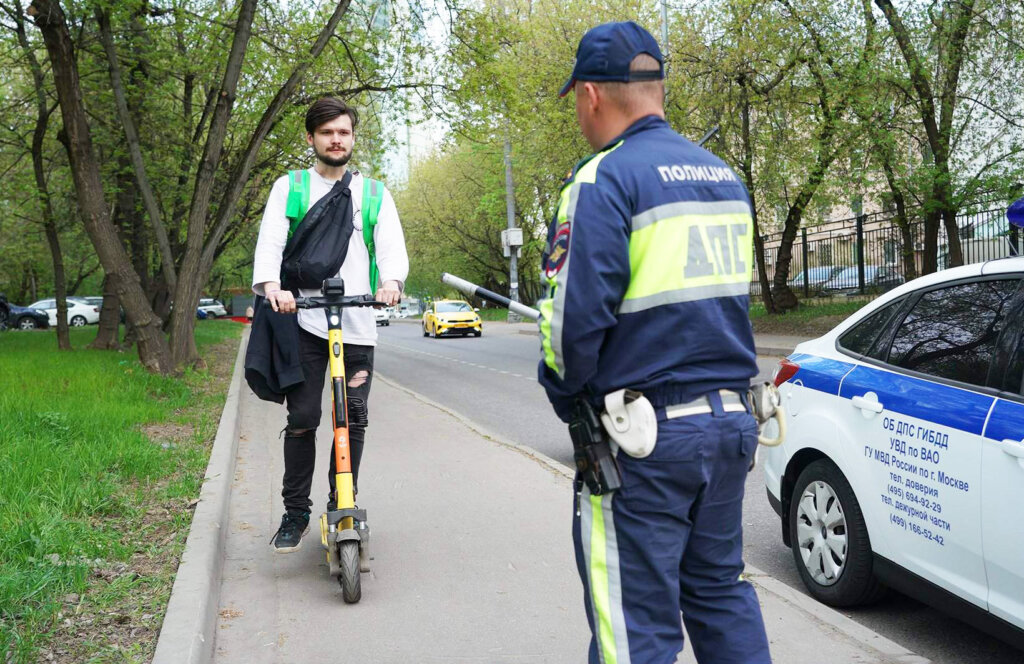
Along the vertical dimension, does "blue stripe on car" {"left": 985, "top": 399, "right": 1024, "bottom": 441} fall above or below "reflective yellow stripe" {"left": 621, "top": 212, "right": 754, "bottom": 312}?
below

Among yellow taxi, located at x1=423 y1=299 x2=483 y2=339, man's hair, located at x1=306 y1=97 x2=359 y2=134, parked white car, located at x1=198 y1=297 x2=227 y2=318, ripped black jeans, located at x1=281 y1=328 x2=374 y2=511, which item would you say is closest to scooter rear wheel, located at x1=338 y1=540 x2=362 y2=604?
ripped black jeans, located at x1=281 y1=328 x2=374 y2=511

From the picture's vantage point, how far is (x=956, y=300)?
3885 mm

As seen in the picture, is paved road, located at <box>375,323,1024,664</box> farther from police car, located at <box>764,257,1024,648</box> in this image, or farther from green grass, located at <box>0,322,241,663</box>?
green grass, located at <box>0,322,241,663</box>

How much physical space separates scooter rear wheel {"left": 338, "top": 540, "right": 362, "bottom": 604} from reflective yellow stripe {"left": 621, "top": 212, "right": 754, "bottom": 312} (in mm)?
2293

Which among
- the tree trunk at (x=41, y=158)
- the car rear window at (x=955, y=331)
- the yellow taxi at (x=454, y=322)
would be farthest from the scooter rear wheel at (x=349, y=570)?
the yellow taxi at (x=454, y=322)

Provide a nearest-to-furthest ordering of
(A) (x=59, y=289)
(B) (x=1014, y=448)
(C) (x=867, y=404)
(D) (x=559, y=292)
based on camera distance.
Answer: (D) (x=559, y=292)
(B) (x=1014, y=448)
(C) (x=867, y=404)
(A) (x=59, y=289)

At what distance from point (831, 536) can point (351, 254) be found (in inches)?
98.8

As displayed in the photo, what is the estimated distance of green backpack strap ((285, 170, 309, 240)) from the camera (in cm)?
442

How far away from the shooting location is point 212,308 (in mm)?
71000

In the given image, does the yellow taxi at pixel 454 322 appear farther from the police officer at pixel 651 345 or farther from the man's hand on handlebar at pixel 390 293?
the police officer at pixel 651 345

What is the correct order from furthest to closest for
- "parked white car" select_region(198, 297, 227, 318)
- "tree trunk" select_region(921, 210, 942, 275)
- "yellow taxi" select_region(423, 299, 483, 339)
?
"parked white car" select_region(198, 297, 227, 318) < "yellow taxi" select_region(423, 299, 483, 339) < "tree trunk" select_region(921, 210, 942, 275)

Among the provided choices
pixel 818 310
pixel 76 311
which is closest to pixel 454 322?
pixel 818 310

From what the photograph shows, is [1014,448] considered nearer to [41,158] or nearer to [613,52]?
[613,52]

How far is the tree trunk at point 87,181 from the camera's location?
38.0 ft
